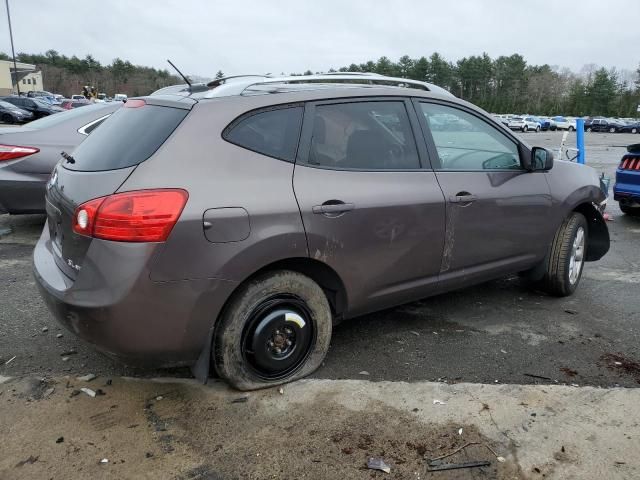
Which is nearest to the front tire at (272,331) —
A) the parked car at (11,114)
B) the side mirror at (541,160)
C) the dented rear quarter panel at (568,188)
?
the side mirror at (541,160)

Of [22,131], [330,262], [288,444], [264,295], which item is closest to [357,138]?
[330,262]

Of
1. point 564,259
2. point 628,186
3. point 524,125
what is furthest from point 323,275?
point 524,125

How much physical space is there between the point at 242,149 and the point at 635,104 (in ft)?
291

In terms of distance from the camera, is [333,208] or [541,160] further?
[541,160]

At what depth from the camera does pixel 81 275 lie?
259 centimetres

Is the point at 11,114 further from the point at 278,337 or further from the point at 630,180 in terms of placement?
the point at 278,337

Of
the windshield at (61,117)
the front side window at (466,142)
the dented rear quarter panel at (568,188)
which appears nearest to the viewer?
the front side window at (466,142)

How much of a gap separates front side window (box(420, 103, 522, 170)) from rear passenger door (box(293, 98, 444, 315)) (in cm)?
20

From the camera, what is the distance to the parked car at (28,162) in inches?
220

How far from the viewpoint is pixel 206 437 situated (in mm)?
2637

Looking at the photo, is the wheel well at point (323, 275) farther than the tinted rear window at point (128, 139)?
Yes

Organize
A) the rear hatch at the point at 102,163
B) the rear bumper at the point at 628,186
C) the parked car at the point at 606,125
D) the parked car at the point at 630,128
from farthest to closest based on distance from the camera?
1. the parked car at the point at 606,125
2. the parked car at the point at 630,128
3. the rear bumper at the point at 628,186
4. the rear hatch at the point at 102,163

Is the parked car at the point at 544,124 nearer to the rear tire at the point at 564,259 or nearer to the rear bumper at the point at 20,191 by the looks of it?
the rear tire at the point at 564,259

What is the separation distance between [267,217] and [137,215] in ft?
2.07
